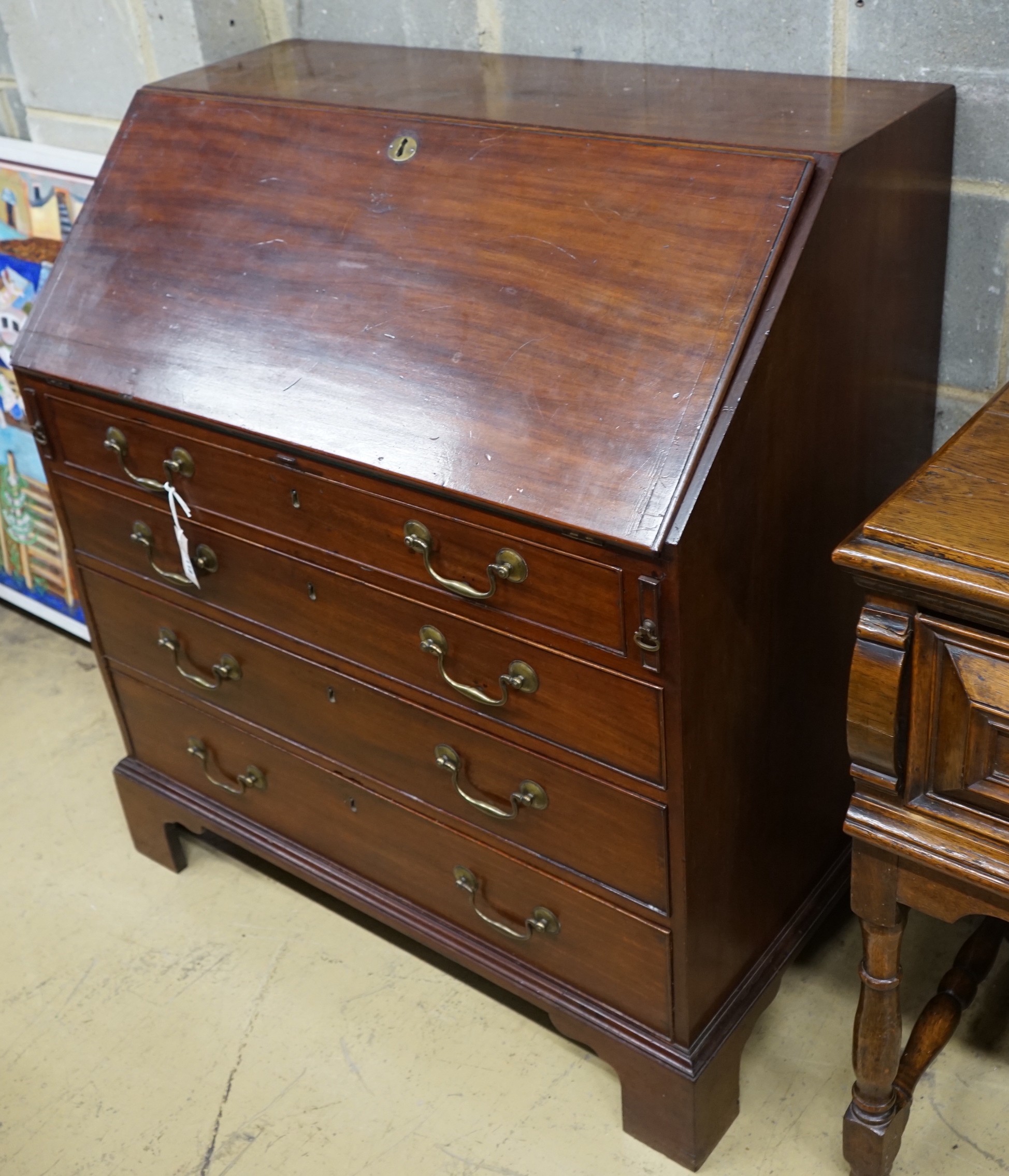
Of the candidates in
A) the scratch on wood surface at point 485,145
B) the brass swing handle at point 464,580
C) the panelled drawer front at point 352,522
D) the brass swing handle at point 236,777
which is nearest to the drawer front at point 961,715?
the panelled drawer front at point 352,522

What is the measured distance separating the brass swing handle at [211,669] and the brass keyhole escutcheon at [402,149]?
777 mm

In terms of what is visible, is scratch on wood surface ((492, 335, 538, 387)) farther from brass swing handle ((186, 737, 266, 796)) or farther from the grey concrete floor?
the grey concrete floor

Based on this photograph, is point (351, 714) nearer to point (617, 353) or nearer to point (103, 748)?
point (617, 353)

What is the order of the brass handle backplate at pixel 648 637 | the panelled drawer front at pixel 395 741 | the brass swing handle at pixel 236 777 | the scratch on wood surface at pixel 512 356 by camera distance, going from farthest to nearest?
Result: the brass swing handle at pixel 236 777 < the panelled drawer front at pixel 395 741 < the scratch on wood surface at pixel 512 356 < the brass handle backplate at pixel 648 637

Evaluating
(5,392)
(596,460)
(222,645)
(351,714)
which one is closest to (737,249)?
(596,460)

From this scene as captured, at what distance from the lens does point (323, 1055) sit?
78.5 inches

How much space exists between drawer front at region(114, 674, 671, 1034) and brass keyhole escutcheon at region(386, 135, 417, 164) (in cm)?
89

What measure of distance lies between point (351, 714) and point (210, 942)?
65 cm

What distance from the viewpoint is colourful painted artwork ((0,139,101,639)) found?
261cm

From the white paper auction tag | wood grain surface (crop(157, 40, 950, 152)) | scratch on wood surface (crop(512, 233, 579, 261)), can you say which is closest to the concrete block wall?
wood grain surface (crop(157, 40, 950, 152))

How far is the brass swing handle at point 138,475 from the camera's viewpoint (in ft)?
5.81

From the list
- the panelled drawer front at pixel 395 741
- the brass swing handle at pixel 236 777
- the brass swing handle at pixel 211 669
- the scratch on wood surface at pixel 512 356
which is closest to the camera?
the scratch on wood surface at pixel 512 356

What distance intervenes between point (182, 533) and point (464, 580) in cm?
54

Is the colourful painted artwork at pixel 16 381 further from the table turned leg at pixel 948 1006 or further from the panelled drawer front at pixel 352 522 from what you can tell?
the table turned leg at pixel 948 1006
